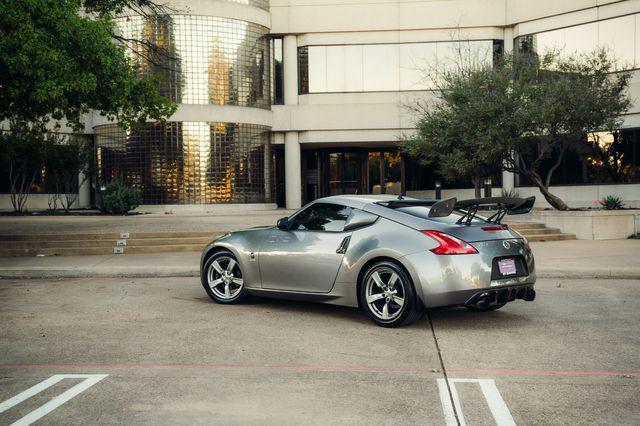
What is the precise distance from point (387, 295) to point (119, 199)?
2117cm

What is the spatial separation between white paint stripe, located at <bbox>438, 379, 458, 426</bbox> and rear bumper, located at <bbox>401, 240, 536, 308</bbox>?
1891 millimetres

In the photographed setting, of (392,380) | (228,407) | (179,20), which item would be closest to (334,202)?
(392,380)

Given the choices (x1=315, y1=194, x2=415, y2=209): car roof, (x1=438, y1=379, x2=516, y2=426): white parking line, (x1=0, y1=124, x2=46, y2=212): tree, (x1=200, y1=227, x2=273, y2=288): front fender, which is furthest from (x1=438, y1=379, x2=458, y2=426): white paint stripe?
(x1=0, y1=124, x2=46, y2=212): tree

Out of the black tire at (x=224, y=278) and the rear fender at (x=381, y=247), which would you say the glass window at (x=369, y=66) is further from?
the rear fender at (x=381, y=247)

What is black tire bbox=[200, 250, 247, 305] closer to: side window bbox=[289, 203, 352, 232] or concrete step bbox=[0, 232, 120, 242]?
side window bbox=[289, 203, 352, 232]

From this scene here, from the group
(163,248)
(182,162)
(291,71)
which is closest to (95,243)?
(163,248)

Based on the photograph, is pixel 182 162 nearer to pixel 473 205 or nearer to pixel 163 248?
pixel 163 248

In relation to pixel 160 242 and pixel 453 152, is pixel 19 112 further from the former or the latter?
pixel 453 152

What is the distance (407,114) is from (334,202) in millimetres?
24445

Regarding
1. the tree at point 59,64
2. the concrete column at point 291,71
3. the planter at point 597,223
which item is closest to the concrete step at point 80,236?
the tree at point 59,64

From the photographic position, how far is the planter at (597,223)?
19938 mm

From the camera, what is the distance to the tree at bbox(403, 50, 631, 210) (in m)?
20.6

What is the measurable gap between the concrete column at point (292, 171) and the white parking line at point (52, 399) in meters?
27.5

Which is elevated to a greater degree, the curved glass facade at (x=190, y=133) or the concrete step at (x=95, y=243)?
the curved glass facade at (x=190, y=133)
